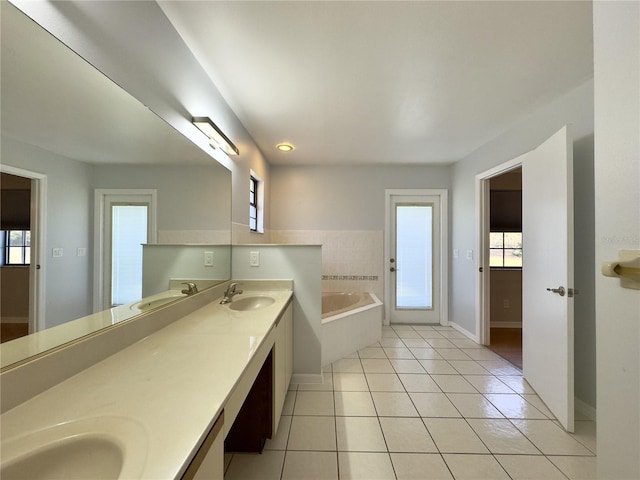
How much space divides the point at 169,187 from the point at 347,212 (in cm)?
279

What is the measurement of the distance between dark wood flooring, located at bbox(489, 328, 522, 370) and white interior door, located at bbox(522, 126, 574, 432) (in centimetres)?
58

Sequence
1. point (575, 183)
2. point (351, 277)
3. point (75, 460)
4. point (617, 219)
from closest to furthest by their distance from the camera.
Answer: point (75, 460) → point (617, 219) → point (575, 183) → point (351, 277)

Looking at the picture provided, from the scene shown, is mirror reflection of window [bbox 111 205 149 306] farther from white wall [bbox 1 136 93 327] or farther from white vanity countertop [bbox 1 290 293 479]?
white vanity countertop [bbox 1 290 293 479]

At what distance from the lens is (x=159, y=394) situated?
70cm

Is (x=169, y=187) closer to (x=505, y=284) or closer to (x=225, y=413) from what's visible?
(x=225, y=413)

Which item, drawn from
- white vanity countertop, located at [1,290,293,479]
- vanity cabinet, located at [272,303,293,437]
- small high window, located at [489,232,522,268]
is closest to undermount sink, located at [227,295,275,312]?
vanity cabinet, located at [272,303,293,437]

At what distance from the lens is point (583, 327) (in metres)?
1.84

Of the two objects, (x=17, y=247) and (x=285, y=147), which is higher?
(x=285, y=147)

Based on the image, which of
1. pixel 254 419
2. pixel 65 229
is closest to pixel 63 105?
pixel 65 229

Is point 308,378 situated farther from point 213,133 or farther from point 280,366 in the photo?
point 213,133

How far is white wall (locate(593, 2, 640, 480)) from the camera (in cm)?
74

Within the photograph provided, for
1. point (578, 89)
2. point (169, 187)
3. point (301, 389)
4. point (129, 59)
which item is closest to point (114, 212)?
point (169, 187)

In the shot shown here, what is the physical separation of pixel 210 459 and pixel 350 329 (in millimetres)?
2325

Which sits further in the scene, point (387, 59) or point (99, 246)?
point (387, 59)
